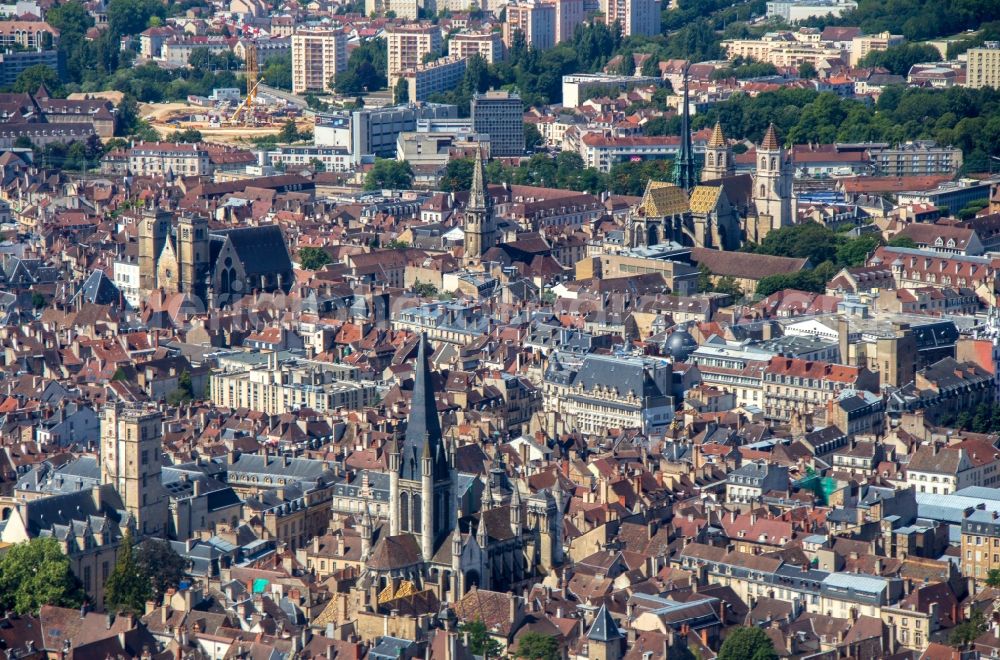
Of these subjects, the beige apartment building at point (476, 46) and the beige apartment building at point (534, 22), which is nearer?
the beige apartment building at point (476, 46)

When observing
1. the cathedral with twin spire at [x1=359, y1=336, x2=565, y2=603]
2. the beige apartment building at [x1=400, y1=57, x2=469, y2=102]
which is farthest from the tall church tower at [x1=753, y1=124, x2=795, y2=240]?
the cathedral with twin spire at [x1=359, y1=336, x2=565, y2=603]

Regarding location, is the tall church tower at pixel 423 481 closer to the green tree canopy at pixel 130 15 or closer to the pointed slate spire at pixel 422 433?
the pointed slate spire at pixel 422 433

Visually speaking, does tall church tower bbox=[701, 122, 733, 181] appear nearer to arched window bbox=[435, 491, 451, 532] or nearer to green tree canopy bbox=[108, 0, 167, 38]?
arched window bbox=[435, 491, 451, 532]

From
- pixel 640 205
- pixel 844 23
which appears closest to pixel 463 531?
pixel 640 205

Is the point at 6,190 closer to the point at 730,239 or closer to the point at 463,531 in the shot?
the point at 730,239

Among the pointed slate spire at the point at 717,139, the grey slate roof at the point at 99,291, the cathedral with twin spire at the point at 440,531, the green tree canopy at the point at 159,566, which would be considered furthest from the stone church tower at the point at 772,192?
the green tree canopy at the point at 159,566

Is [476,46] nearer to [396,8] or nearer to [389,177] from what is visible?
[396,8]
